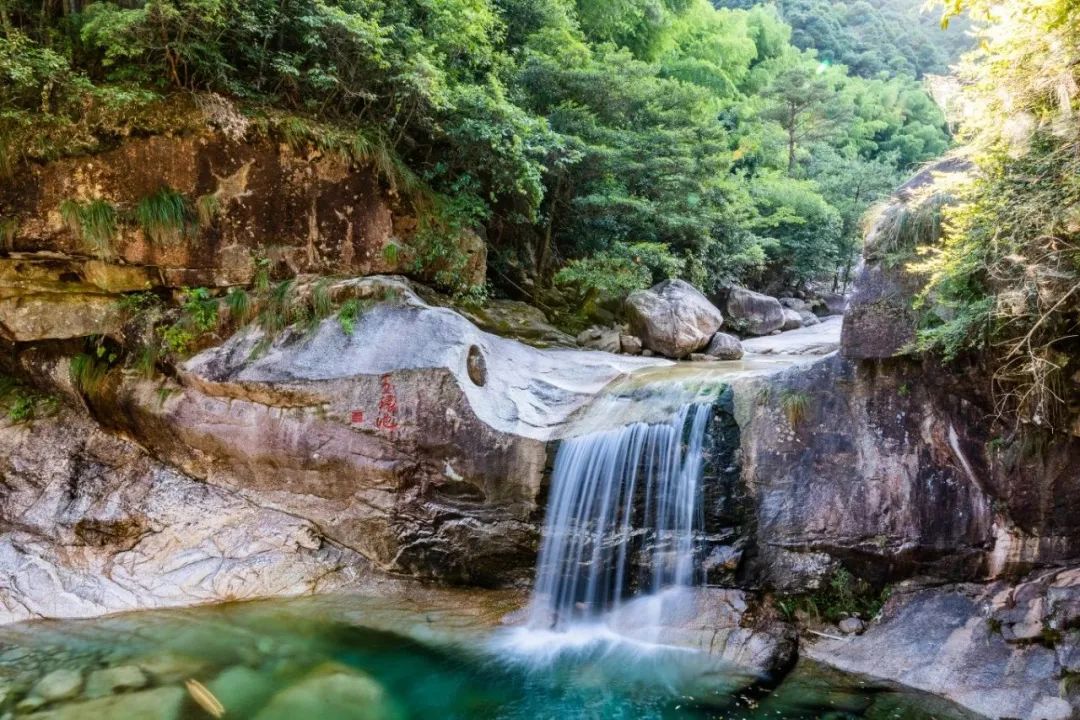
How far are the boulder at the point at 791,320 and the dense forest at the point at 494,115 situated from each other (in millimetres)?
1552

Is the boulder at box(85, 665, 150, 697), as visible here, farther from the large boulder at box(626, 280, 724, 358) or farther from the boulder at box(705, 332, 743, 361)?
the boulder at box(705, 332, 743, 361)

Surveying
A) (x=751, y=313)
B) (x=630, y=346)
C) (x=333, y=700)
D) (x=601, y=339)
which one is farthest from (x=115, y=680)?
(x=751, y=313)

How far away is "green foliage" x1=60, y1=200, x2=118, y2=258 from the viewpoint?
24.6ft

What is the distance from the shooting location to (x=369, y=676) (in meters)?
5.75

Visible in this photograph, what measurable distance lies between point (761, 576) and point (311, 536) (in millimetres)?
5243

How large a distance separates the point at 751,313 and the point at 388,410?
9431 mm

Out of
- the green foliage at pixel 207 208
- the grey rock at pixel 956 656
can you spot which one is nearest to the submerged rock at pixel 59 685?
the green foliage at pixel 207 208

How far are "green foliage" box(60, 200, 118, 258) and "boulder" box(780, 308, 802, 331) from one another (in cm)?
1289

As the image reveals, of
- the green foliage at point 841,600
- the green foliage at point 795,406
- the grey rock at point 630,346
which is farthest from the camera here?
the grey rock at point 630,346

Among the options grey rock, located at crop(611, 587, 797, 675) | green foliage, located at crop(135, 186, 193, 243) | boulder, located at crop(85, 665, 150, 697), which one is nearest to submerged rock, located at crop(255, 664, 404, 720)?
boulder, located at crop(85, 665, 150, 697)

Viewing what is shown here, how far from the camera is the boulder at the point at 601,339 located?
10.7 meters

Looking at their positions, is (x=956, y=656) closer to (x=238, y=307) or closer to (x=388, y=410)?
(x=388, y=410)

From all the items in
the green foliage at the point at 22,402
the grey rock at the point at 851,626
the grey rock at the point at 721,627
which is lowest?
the grey rock at the point at 721,627

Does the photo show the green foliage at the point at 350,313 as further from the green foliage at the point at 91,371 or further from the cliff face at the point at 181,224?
the green foliage at the point at 91,371
